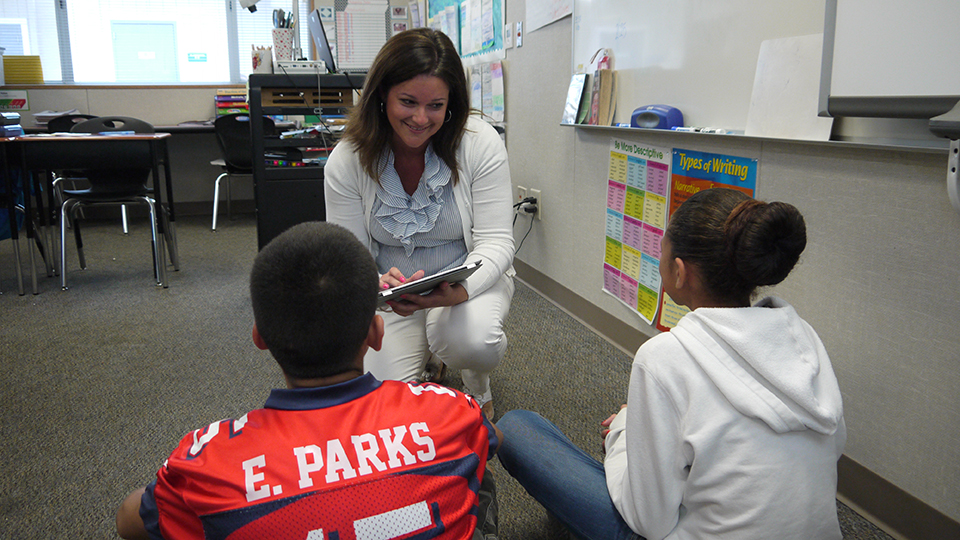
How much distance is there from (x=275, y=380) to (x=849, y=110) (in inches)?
64.7

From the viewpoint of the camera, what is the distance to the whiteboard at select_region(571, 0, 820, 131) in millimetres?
1396

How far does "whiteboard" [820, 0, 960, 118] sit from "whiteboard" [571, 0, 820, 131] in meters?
0.16

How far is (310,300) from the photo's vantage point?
70cm

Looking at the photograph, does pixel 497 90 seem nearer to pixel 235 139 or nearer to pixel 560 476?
pixel 235 139

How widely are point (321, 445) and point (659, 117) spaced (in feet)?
4.56

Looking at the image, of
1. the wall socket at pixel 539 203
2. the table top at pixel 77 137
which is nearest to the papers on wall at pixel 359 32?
the table top at pixel 77 137

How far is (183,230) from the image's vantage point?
14.6 ft

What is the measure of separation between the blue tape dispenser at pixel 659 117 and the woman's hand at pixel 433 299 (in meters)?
0.72

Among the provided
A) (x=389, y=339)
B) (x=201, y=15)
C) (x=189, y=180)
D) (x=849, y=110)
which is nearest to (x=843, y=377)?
(x=849, y=110)

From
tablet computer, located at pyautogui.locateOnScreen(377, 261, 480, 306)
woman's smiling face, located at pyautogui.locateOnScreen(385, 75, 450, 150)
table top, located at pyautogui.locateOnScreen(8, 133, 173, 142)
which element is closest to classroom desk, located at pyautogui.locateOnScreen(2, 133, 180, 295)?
table top, located at pyautogui.locateOnScreen(8, 133, 173, 142)

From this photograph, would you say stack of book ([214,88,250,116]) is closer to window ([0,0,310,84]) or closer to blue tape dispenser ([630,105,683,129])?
window ([0,0,310,84])

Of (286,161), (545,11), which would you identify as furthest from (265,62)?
(545,11)

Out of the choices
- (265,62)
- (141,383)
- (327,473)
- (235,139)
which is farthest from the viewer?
(235,139)

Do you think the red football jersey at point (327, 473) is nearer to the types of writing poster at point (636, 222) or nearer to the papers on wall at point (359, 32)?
the types of writing poster at point (636, 222)
